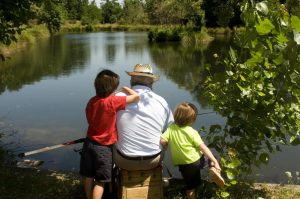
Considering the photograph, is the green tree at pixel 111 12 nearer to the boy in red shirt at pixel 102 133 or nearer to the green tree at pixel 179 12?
the green tree at pixel 179 12

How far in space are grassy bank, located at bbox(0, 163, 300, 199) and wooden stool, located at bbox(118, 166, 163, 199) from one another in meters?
0.42

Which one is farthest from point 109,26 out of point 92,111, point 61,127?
point 92,111

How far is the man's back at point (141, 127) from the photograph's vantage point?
4.14 metres

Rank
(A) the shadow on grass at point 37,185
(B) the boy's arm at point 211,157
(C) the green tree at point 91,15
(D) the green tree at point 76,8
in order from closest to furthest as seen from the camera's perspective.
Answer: (B) the boy's arm at point 211,157 → (A) the shadow on grass at point 37,185 → (C) the green tree at point 91,15 → (D) the green tree at point 76,8

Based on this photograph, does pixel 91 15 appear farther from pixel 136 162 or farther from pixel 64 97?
pixel 136 162

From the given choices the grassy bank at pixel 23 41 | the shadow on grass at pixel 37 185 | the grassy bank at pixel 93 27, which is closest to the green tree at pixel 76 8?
the grassy bank at pixel 93 27

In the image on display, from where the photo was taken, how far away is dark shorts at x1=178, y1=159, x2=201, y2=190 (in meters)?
4.23

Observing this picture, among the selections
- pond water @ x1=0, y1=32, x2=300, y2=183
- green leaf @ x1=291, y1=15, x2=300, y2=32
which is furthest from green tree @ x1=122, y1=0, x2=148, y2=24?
green leaf @ x1=291, y1=15, x2=300, y2=32

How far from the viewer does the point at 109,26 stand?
8425 cm

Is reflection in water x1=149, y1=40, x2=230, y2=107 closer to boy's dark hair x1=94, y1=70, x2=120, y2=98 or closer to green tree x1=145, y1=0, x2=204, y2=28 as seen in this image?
boy's dark hair x1=94, y1=70, x2=120, y2=98

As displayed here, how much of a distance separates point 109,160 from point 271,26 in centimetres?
207

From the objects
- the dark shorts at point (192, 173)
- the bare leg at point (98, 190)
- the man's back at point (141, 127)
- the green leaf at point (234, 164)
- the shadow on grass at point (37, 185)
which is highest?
the man's back at point (141, 127)

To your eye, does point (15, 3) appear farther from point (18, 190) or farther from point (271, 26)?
point (271, 26)

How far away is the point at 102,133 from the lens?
4160 mm
